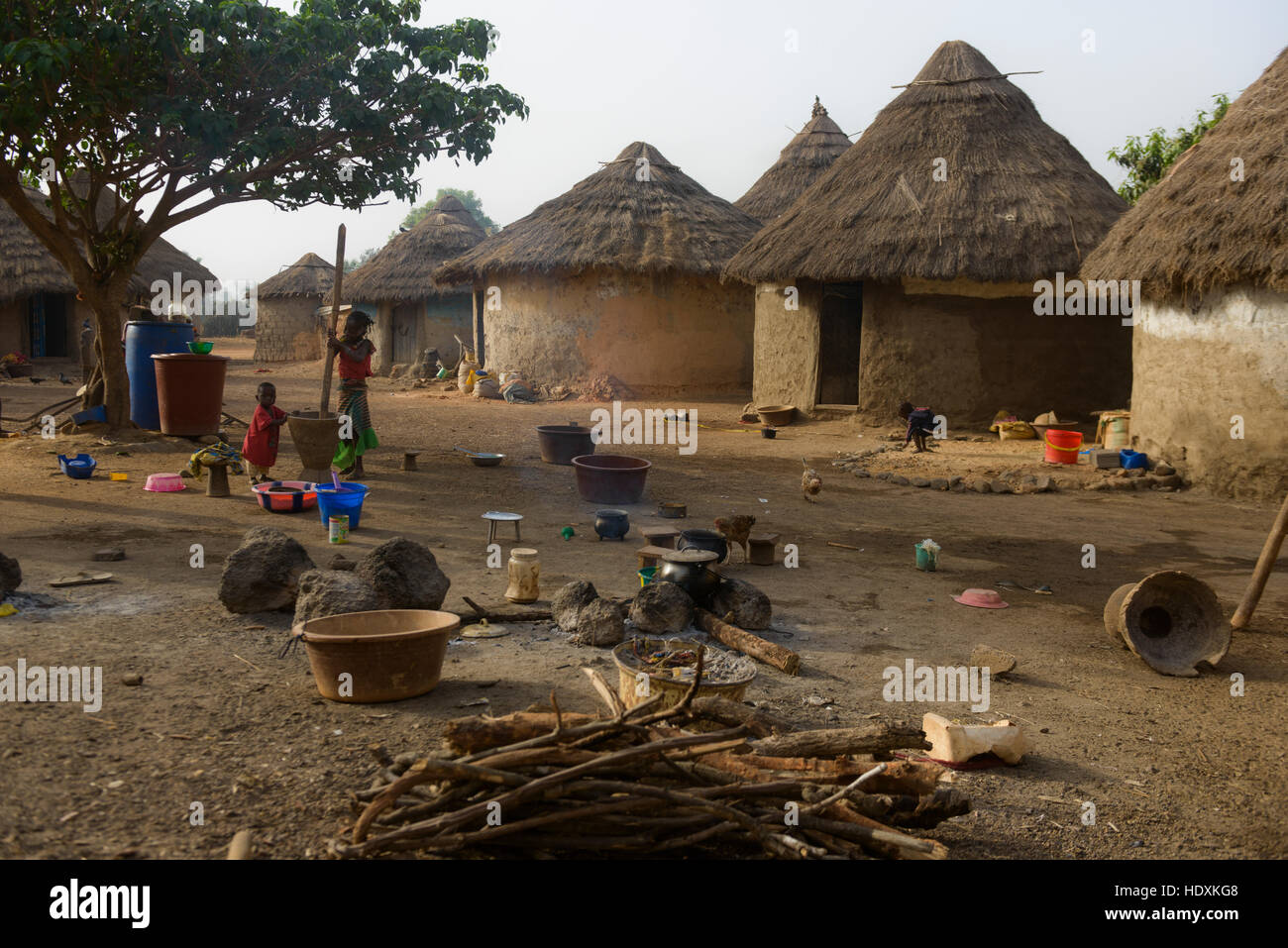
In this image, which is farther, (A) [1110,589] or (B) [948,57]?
(B) [948,57]

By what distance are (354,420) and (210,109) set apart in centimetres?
362

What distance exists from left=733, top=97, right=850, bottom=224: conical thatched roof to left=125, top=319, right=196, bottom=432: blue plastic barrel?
13.1 m

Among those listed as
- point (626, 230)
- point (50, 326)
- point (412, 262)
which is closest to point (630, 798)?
point (626, 230)

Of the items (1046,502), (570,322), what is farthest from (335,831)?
(570,322)

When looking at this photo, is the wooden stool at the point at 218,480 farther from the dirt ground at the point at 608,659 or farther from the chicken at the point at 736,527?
the chicken at the point at 736,527

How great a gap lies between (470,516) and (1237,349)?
6.68 meters

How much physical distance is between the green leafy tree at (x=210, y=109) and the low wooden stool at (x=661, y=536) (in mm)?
6138

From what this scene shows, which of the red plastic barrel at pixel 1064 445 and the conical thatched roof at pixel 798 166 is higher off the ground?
the conical thatched roof at pixel 798 166

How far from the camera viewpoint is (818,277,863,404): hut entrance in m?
15.2

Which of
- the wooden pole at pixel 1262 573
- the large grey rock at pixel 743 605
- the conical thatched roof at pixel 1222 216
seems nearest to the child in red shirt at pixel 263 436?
the large grey rock at pixel 743 605

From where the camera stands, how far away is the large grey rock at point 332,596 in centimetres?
418

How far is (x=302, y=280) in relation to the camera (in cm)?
2764

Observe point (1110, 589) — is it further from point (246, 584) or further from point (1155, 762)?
point (246, 584)
